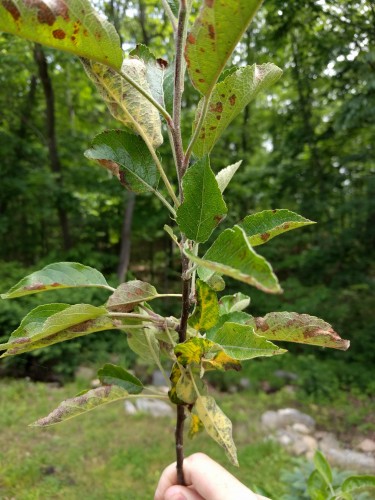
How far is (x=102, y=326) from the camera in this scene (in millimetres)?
716

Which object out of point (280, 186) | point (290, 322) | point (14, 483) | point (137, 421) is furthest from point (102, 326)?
point (280, 186)

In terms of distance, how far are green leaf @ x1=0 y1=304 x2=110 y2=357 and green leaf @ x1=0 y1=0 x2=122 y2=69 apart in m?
0.35

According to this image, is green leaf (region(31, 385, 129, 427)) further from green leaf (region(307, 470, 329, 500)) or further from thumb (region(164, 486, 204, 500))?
green leaf (region(307, 470, 329, 500))

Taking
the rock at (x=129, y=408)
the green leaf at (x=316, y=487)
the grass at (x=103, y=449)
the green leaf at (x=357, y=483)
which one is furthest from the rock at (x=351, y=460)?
the green leaf at (x=357, y=483)

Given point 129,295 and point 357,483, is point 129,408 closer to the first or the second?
point 357,483

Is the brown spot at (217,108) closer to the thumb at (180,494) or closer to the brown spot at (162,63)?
the brown spot at (162,63)

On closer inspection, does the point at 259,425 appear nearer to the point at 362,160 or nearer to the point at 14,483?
the point at 14,483

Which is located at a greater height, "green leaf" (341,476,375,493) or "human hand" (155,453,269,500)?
"human hand" (155,453,269,500)

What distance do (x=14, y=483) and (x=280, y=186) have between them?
16.3ft

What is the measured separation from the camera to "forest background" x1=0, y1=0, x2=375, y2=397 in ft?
16.7

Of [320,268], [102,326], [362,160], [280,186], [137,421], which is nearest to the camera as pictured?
[102,326]

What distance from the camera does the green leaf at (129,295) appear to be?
26.8 inches

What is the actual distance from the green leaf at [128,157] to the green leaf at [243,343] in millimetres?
286

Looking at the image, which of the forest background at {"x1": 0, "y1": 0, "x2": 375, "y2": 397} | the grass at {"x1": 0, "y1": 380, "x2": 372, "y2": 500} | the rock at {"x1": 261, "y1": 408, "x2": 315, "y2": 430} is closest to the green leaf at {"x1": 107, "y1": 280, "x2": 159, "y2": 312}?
the grass at {"x1": 0, "y1": 380, "x2": 372, "y2": 500}
